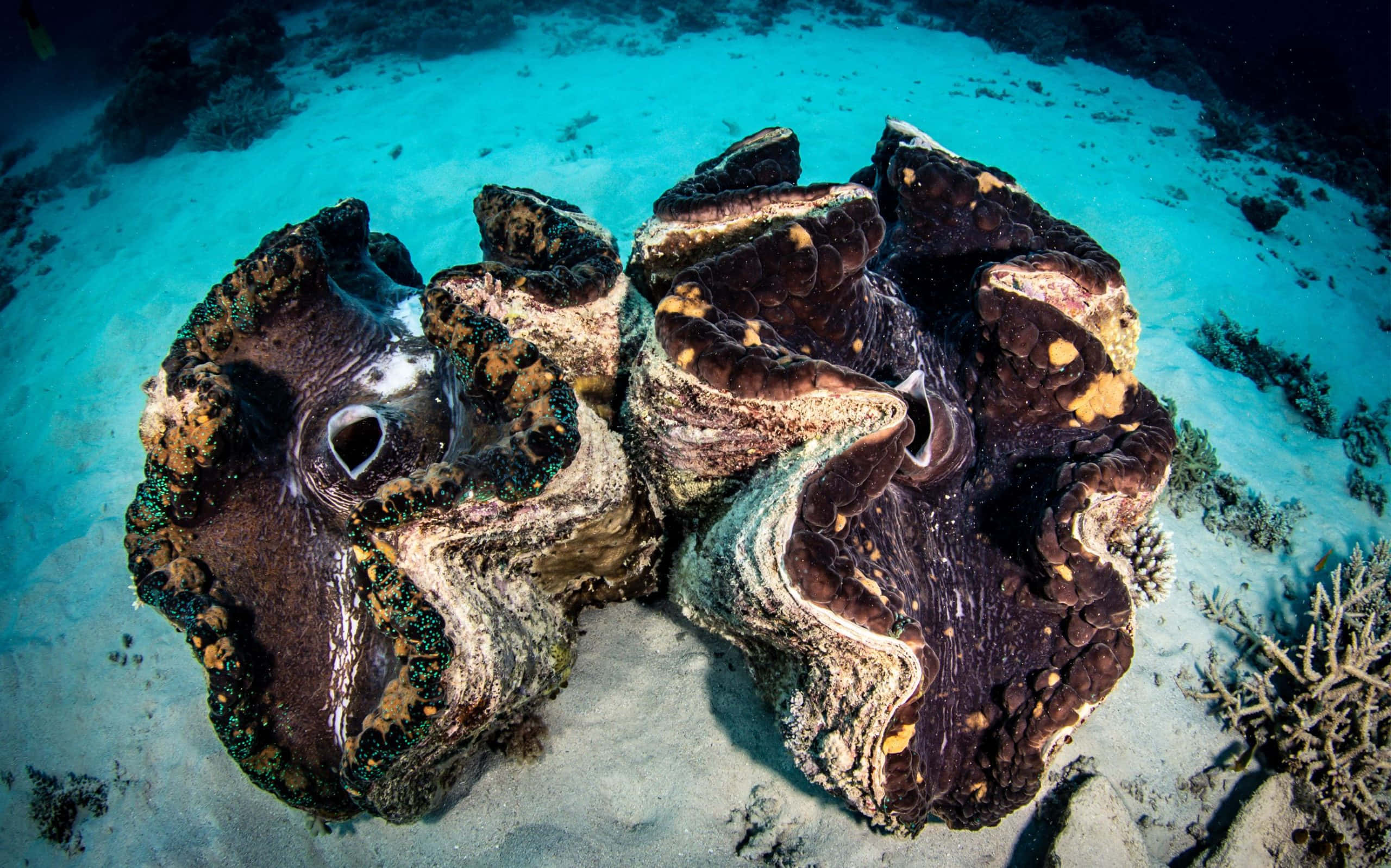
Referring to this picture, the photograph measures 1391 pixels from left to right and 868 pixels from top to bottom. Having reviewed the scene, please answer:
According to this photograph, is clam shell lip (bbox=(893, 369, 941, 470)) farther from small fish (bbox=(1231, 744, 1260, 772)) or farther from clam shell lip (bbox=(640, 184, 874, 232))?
small fish (bbox=(1231, 744, 1260, 772))

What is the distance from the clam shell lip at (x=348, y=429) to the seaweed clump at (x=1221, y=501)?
4840mm

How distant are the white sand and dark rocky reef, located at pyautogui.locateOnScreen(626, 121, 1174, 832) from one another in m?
0.79

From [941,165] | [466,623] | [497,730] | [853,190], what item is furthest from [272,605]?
[941,165]

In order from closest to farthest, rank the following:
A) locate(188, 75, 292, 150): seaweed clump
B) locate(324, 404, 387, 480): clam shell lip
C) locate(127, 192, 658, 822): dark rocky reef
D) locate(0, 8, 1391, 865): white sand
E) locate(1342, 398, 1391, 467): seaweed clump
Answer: locate(127, 192, 658, 822): dark rocky reef
locate(324, 404, 387, 480): clam shell lip
locate(0, 8, 1391, 865): white sand
locate(1342, 398, 1391, 467): seaweed clump
locate(188, 75, 292, 150): seaweed clump

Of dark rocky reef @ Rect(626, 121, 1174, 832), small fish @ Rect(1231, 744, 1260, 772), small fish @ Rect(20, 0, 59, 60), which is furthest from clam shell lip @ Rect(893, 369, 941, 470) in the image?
small fish @ Rect(20, 0, 59, 60)

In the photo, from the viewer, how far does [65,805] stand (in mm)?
3348

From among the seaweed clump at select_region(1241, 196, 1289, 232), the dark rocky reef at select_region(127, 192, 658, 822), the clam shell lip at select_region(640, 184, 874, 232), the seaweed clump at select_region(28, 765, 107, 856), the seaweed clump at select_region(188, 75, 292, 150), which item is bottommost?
the seaweed clump at select_region(188, 75, 292, 150)

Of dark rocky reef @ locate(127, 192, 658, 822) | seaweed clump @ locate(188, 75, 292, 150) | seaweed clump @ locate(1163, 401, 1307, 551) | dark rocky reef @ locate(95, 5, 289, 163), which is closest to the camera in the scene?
dark rocky reef @ locate(127, 192, 658, 822)

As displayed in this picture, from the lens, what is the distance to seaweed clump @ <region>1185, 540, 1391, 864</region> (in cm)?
331

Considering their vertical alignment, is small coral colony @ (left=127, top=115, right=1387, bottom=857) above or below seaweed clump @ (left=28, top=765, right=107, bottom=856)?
above

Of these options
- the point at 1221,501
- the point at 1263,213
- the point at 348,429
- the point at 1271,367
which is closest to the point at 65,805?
the point at 348,429

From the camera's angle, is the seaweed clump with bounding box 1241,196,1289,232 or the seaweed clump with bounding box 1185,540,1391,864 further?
the seaweed clump with bounding box 1241,196,1289,232

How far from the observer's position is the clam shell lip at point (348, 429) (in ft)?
7.14

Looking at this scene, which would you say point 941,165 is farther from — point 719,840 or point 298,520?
point 719,840
